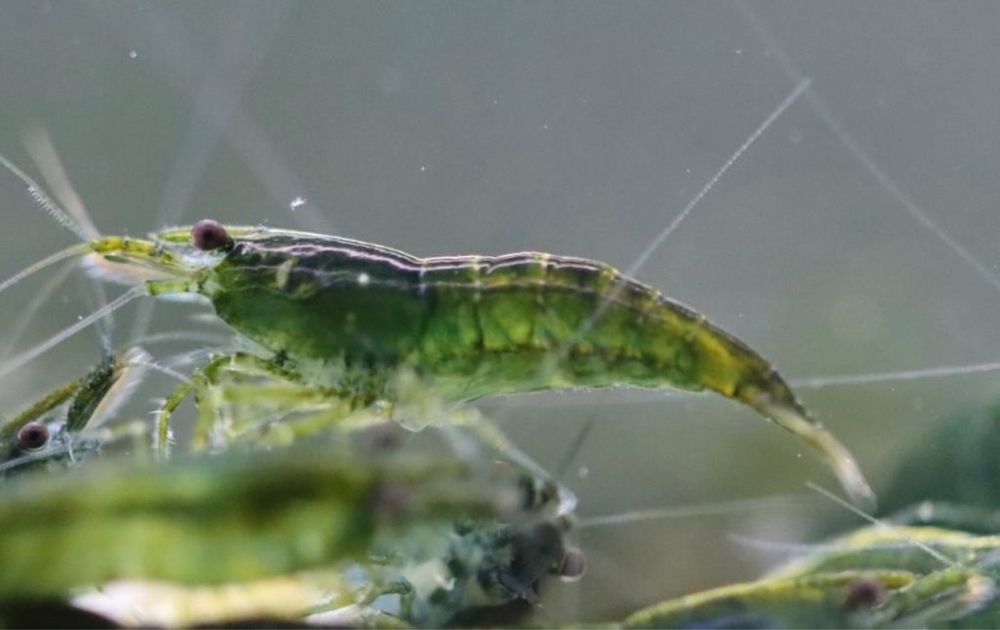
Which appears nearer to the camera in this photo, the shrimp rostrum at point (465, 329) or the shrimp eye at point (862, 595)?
the shrimp eye at point (862, 595)

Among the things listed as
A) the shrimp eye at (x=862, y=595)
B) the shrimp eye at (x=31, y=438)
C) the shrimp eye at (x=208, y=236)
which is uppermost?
the shrimp eye at (x=208, y=236)

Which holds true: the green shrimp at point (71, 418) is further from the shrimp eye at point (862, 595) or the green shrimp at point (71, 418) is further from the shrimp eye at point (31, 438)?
the shrimp eye at point (862, 595)

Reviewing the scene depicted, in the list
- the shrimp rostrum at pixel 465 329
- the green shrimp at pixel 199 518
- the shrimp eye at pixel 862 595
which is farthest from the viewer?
the shrimp rostrum at pixel 465 329

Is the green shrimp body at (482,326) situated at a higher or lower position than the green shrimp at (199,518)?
higher

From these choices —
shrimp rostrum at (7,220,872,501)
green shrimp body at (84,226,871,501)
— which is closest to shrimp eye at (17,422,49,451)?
shrimp rostrum at (7,220,872,501)

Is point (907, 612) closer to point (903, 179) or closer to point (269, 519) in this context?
point (269, 519)

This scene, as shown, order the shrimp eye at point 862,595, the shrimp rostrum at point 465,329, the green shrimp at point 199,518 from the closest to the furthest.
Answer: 1. the green shrimp at point 199,518
2. the shrimp eye at point 862,595
3. the shrimp rostrum at point 465,329

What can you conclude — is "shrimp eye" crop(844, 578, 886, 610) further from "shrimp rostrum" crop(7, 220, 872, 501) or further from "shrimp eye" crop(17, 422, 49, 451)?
"shrimp eye" crop(17, 422, 49, 451)

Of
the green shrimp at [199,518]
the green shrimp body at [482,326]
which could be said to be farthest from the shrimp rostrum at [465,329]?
the green shrimp at [199,518]
